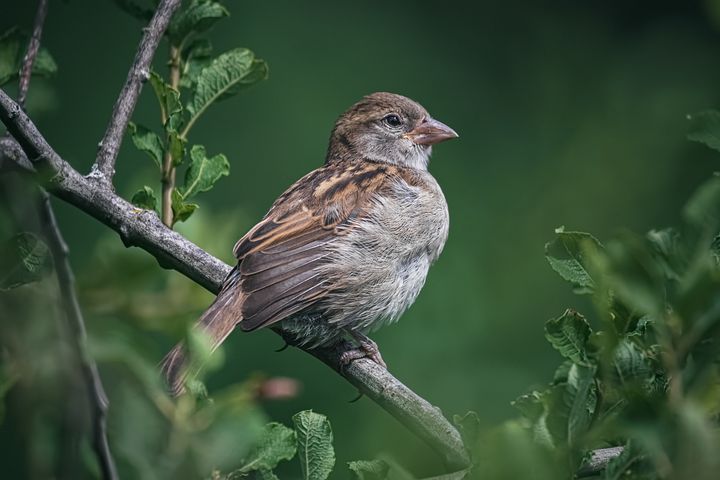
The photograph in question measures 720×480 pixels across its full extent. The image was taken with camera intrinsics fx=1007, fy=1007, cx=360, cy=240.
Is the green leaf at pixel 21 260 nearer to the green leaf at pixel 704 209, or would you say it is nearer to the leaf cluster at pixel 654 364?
the leaf cluster at pixel 654 364

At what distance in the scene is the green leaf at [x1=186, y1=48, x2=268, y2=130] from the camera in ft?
10.1

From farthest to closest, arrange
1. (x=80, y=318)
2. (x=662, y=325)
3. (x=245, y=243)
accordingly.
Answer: (x=245, y=243)
(x=662, y=325)
(x=80, y=318)

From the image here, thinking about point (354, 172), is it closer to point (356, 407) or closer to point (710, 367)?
point (356, 407)

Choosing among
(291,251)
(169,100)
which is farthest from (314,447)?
(291,251)

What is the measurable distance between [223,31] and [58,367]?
6110mm

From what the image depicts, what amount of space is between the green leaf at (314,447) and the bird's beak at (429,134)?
303 cm

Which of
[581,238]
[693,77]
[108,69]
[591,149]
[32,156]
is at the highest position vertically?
[108,69]

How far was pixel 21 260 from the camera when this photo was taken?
5.65ft

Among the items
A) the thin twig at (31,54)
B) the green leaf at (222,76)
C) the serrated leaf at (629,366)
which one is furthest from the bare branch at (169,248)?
the serrated leaf at (629,366)

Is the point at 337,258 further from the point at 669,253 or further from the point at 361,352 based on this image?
the point at 669,253

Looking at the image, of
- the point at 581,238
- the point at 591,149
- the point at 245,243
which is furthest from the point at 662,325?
the point at 591,149

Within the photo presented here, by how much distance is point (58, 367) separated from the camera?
160cm

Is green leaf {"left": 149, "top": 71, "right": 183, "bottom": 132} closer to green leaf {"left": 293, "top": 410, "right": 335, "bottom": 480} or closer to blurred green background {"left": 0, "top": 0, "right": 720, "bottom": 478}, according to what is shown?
green leaf {"left": 293, "top": 410, "right": 335, "bottom": 480}

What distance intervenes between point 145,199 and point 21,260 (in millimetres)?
1217
